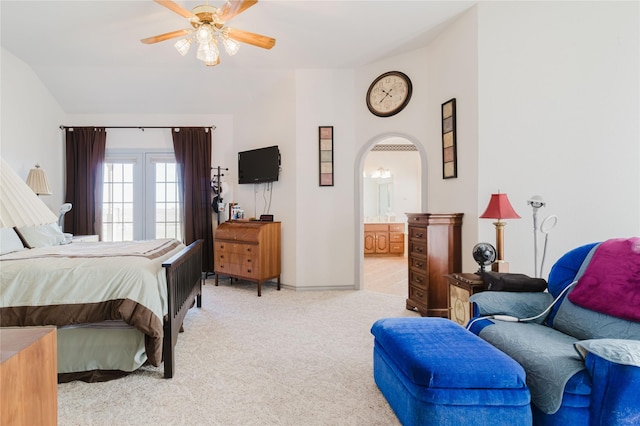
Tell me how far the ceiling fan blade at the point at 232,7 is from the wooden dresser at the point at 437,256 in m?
2.51

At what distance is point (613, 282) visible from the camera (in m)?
1.77

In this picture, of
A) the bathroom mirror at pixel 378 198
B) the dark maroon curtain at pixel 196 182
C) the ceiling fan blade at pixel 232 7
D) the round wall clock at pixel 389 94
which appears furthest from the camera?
the bathroom mirror at pixel 378 198

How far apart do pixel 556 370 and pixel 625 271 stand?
0.77 m

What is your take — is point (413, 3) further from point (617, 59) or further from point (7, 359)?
point (7, 359)

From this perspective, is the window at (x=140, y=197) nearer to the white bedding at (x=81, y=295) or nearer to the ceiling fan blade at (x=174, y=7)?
the ceiling fan blade at (x=174, y=7)

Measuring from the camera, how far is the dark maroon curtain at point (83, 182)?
5.26 metres

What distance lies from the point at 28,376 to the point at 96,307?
127 cm

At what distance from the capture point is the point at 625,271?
1.76 metres

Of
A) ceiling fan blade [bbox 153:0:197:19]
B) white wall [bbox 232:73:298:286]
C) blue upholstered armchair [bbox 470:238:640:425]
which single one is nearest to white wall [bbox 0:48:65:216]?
white wall [bbox 232:73:298:286]

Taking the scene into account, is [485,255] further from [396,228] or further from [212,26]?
[396,228]

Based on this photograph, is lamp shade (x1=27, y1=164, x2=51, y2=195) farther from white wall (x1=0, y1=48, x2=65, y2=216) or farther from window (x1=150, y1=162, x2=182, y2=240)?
window (x1=150, y1=162, x2=182, y2=240)

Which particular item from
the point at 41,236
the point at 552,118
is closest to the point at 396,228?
the point at 552,118

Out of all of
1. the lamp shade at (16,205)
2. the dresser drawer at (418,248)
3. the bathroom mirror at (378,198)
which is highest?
the bathroom mirror at (378,198)

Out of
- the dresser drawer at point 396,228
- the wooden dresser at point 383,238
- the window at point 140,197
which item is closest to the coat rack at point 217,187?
the window at point 140,197
